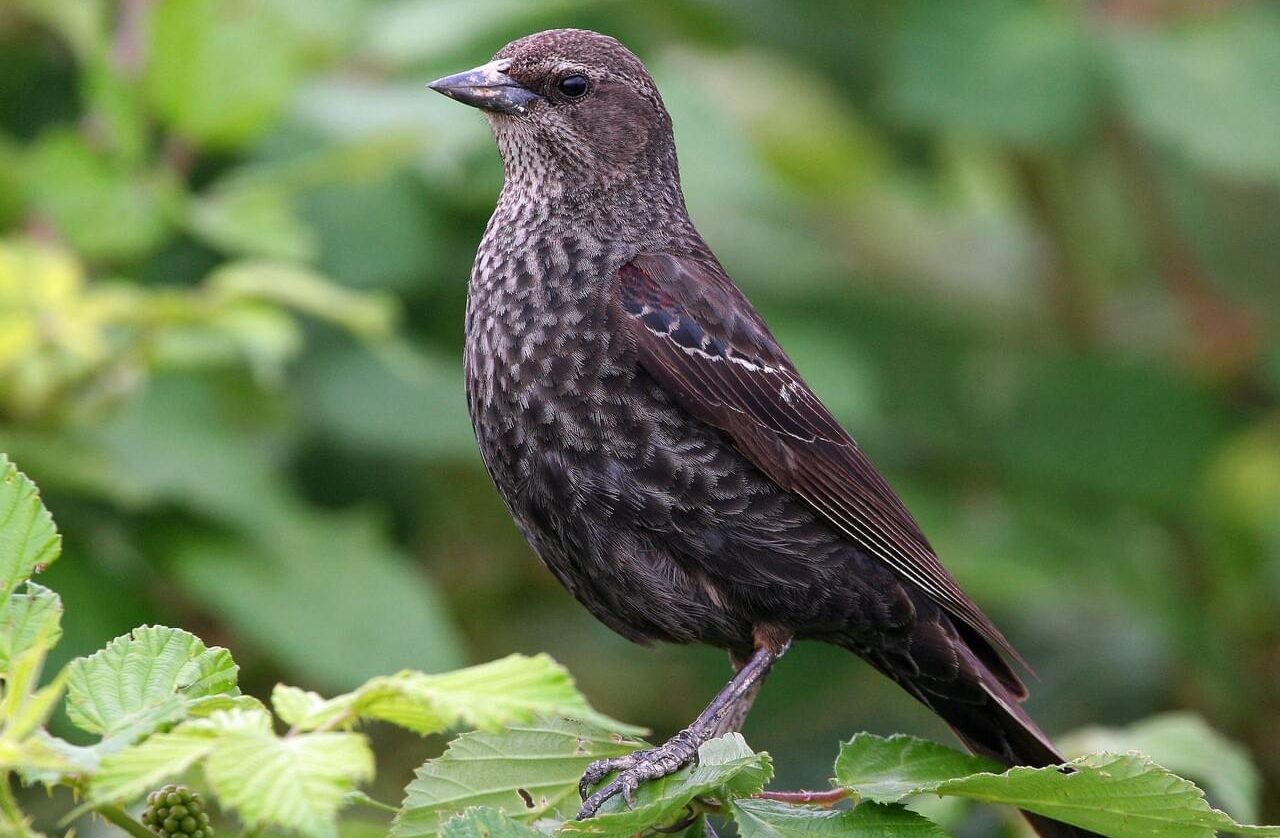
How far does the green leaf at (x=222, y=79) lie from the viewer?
3998 mm

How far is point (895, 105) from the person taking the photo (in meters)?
5.20

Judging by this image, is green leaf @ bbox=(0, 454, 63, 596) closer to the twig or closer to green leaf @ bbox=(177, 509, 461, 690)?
the twig

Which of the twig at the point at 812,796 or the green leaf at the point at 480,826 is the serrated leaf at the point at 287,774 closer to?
the green leaf at the point at 480,826

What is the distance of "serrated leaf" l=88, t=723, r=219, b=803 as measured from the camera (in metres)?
1.61

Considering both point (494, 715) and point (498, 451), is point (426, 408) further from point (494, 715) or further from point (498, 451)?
point (494, 715)

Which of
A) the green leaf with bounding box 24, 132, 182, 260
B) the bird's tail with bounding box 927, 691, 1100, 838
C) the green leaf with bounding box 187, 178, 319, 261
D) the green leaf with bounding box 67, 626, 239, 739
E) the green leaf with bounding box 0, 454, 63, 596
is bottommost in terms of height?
the green leaf with bounding box 67, 626, 239, 739

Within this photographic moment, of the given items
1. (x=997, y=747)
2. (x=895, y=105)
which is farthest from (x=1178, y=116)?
(x=997, y=747)

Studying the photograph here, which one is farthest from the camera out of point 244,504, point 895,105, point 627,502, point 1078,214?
point 1078,214

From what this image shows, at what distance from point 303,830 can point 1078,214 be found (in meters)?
5.11

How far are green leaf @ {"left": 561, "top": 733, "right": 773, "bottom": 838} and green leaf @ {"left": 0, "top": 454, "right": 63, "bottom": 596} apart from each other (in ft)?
2.42

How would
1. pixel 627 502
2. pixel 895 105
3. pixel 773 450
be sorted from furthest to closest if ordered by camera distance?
1. pixel 895 105
2. pixel 773 450
3. pixel 627 502

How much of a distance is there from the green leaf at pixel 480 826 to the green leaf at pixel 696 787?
0.53 feet

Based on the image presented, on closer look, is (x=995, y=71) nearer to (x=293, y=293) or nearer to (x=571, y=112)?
(x=571, y=112)

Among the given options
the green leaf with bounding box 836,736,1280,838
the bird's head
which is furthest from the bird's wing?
the green leaf with bounding box 836,736,1280,838
